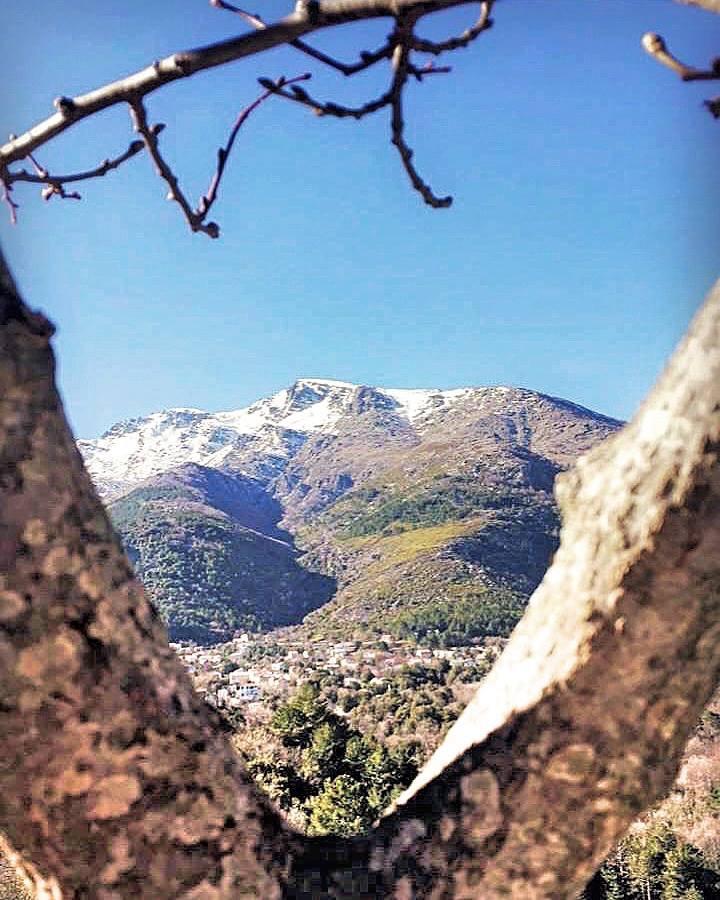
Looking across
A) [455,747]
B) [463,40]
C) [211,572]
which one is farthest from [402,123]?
[211,572]

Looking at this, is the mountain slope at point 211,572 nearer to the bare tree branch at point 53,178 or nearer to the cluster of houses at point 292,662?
the cluster of houses at point 292,662

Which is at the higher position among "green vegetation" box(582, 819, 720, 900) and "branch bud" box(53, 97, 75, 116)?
"branch bud" box(53, 97, 75, 116)

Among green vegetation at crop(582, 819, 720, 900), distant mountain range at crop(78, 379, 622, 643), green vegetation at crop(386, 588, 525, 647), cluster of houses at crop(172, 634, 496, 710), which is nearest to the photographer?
green vegetation at crop(582, 819, 720, 900)

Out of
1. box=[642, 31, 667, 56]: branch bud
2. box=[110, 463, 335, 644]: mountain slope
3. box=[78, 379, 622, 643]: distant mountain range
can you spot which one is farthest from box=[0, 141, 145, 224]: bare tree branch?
box=[110, 463, 335, 644]: mountain slope

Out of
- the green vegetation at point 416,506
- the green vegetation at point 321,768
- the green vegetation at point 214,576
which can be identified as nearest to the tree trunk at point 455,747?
the green vegetation at point 321,768

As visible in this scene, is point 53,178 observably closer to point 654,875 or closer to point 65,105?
point 65,105

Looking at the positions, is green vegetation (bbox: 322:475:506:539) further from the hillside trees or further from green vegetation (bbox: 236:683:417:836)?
the hillside trees
